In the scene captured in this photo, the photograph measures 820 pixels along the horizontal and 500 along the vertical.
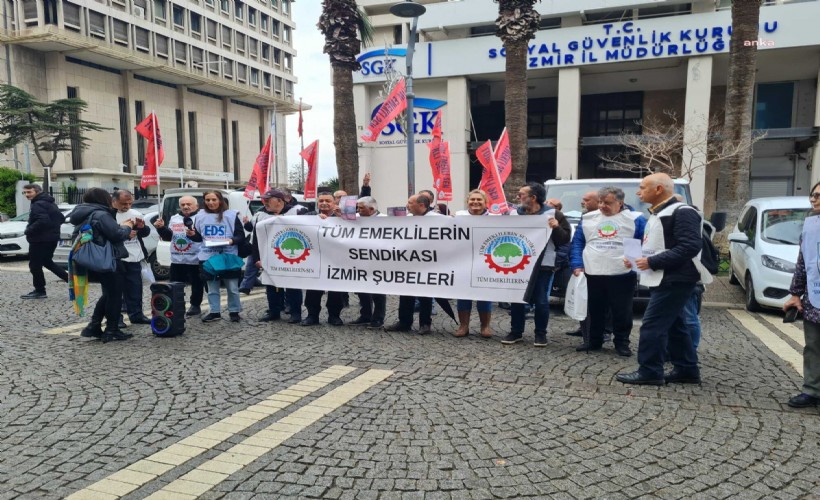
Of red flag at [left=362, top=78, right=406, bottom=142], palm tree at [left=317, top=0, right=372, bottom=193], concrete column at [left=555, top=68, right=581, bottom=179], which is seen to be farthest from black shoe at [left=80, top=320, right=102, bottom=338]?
concrete column at [left=555, top=68, right=581, bottom=179]

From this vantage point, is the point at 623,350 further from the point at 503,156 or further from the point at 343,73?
the point at 343,73

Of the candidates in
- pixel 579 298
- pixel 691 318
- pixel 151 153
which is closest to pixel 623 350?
pixel 579 298

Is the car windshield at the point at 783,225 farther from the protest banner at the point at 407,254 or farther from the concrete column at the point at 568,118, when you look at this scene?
the concrete column at the point at 568,118

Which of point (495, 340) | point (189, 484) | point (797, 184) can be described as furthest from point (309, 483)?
point (797, 184)

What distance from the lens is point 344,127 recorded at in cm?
1556

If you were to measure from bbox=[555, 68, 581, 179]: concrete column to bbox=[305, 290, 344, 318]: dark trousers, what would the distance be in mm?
19241

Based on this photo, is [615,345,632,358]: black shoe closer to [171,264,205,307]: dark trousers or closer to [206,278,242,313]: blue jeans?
[206,278,242,313]: blue jeans

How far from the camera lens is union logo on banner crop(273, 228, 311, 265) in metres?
7.76

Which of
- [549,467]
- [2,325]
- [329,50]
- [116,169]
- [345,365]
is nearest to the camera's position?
[549,467]

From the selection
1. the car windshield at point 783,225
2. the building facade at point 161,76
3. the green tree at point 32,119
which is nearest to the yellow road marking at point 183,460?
the car windshield at point 783,225

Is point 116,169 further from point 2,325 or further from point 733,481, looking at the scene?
point 733,481

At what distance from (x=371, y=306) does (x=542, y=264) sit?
2622mm

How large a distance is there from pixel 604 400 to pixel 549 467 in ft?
4.62

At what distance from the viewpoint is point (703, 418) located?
14.1 ft
